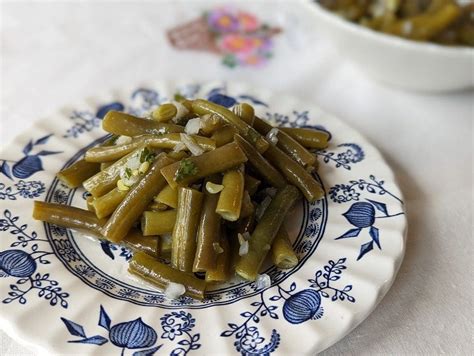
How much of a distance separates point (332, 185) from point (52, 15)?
2.82 metres

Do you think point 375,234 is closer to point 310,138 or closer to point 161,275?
point 310,138

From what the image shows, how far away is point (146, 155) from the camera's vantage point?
237 centimetres

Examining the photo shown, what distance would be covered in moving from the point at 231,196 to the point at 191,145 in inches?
11.8

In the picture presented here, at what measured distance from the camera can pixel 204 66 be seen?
391cm

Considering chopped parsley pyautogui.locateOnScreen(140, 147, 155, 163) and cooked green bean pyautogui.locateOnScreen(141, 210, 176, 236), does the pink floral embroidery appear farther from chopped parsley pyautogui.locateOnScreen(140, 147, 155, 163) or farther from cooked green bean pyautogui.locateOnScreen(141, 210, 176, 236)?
cooked green bean pyautogui.locateOnScreen(141, 210, 176, 236)

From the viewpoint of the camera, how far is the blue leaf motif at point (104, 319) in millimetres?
1949

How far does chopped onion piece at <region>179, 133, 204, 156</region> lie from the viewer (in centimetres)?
233

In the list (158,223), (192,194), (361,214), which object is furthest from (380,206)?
(158,223)

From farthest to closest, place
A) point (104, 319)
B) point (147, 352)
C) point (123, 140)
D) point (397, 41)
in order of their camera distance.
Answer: point (397, 41), point (123, 140), point (104, 319), point (147, 352)

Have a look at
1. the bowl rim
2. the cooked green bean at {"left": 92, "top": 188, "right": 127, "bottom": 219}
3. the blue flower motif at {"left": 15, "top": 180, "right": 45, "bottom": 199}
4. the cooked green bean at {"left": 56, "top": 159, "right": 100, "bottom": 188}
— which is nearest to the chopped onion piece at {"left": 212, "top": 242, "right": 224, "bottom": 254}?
the cooked green bean at {"left": 92, "top": 188, "right": 127, "bottom": 219}

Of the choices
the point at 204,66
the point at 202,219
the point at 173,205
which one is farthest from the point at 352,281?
the point at 204,66

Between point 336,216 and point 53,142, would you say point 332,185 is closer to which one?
point 336,216

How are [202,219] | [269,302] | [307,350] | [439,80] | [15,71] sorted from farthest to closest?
[15,71], [439,80], [202,219], [269,302], [307,350]

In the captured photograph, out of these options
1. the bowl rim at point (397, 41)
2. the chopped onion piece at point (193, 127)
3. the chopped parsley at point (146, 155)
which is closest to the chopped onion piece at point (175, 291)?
the chopped parsley at point (146, 155)
